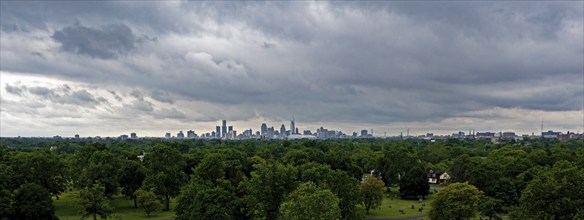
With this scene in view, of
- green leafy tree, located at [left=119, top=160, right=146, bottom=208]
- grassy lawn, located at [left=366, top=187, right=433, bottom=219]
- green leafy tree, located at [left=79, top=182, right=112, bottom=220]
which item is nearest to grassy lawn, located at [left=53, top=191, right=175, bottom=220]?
green leafy tree, located at [left=119, top=160, right=146, bottom=208]

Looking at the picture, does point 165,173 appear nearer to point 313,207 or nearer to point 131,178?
point 131,178

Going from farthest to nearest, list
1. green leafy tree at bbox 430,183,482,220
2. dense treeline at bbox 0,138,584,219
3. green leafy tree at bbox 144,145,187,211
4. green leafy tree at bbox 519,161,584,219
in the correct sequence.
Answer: green leafy tree at bbox 144,145,187,211 < green leafy tree at bbox 430,183,482,220 < dense treeline at bbox 0,138,584,219 < green leafy tree at bbox 519,161,584,219

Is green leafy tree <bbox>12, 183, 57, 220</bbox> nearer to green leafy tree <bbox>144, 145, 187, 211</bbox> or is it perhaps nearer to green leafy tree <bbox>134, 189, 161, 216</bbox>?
green leafy tree <bbox>134, 189, 161, 216</bbox>

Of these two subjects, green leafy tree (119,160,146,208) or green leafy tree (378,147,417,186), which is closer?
green leafy tree (119,160,146,208)

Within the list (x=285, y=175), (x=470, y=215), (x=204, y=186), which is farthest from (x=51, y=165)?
(x=470, y=215)

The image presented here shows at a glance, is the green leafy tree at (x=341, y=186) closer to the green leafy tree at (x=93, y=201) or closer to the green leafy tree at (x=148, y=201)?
the green leafy tree at (x=148, y=201)

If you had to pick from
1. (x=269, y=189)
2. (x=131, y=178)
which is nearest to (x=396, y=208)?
(x=269, y=189)

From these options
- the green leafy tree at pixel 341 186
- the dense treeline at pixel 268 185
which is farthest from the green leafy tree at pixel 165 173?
the green leafy tree at pixel 341 186
